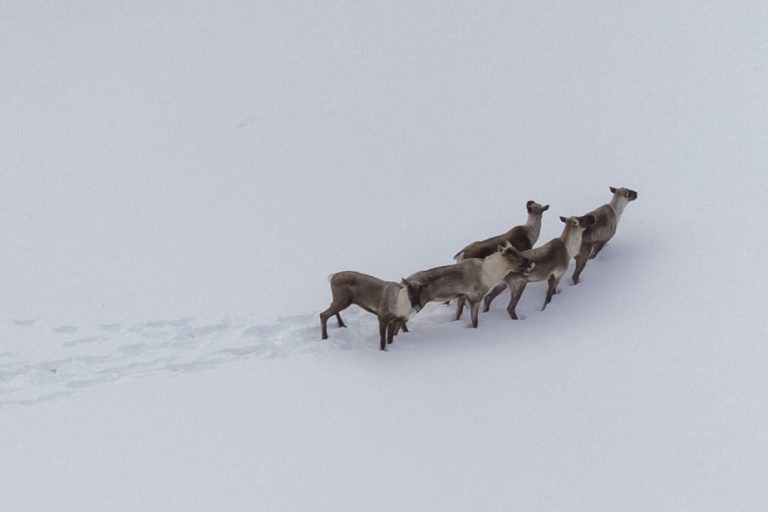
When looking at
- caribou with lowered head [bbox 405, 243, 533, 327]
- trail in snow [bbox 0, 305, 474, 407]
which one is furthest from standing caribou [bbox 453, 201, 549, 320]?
trail in snow [bbox 0, 305, 474, 407]

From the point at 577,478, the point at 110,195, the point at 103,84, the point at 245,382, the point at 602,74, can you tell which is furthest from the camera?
the point at 103,84

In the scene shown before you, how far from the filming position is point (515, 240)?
6.99 m

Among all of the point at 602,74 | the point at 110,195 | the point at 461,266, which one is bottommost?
the point at 461,266

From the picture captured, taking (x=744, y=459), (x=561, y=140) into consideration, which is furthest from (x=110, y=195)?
(x=744, y=459)

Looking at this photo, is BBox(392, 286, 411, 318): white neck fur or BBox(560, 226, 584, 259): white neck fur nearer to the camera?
BBox(392, 286, 411, 318): white neck fur

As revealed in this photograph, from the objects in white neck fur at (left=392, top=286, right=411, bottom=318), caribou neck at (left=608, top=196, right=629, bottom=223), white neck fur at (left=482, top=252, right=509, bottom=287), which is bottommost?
white neck fur at (left=392, top=286, right=411, bottom=318)

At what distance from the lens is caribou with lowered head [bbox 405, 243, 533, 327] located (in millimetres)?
6285

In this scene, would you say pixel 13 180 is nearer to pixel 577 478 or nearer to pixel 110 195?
pixel 110 195

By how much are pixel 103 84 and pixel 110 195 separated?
11.1 ft

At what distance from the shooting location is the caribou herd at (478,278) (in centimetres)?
622

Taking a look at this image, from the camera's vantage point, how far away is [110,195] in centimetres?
901

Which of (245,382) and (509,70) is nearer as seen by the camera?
(245,382)

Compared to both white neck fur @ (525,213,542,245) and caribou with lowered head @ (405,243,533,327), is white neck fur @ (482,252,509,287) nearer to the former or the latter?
caribou with lowered head @ (405,243,533,327)

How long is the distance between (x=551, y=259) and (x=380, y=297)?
1.68 metres
